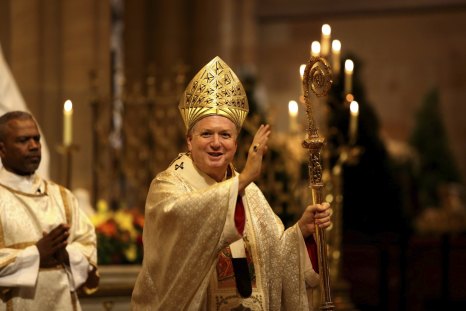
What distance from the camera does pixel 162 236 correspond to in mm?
6008

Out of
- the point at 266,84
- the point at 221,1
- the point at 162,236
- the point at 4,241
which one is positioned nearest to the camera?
the point at 162,236

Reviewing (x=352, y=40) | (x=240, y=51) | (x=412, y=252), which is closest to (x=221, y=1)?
(x=240, y=51)

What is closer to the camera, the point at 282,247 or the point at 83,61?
the point at 282,247

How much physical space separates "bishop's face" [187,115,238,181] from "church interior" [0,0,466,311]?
1.93 ft

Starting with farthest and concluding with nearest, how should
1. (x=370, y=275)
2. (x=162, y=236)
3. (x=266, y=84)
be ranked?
1. (x=266, y=84)
2. (x=370, y=275)
3. (x=162, y=236)

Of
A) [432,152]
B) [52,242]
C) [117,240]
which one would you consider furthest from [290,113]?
[432,152]

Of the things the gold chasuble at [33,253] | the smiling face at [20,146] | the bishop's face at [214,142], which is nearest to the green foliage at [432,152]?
the gold chasuble at [33,253]

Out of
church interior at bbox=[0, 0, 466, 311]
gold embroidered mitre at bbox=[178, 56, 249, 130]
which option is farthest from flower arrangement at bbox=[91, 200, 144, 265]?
gold embroidered mitre at bbox=[178, 56, 249, 130]

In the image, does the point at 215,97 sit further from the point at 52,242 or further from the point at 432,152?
the point at 432,152

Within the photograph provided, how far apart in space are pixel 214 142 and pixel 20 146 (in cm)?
135

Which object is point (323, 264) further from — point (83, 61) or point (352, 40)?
point (352, 40)

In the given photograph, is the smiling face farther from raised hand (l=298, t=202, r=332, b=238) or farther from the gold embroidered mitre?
raised hand (l=298, t=202, r=332, b=238)

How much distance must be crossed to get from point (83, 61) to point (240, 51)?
6249 millimetres

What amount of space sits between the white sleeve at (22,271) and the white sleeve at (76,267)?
0.94 ft
